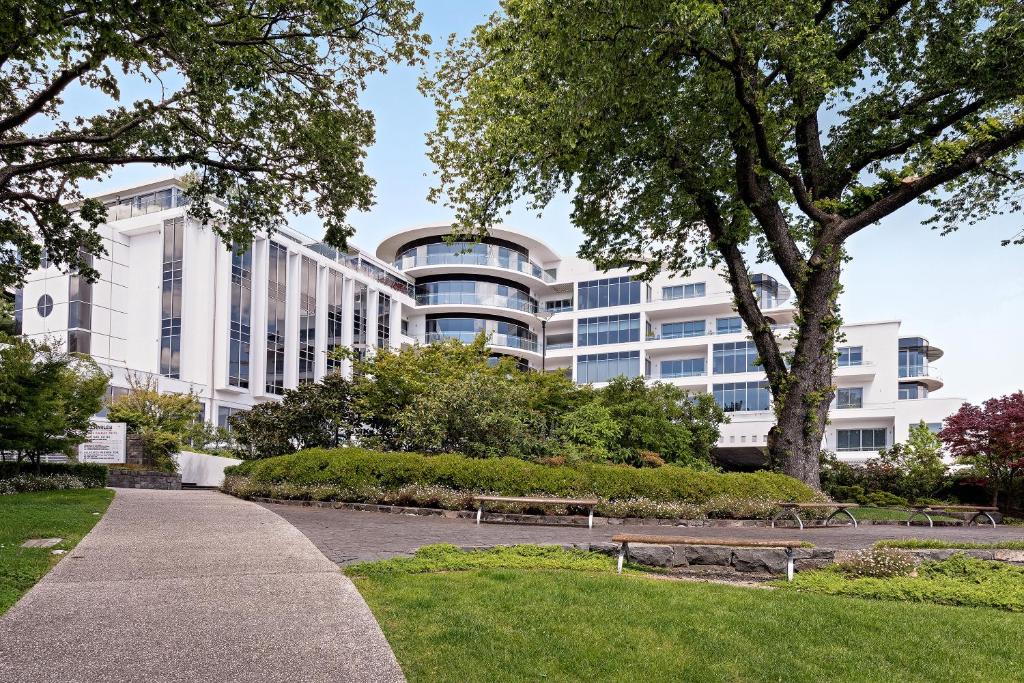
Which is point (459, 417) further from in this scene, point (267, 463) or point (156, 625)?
point (156, 625)

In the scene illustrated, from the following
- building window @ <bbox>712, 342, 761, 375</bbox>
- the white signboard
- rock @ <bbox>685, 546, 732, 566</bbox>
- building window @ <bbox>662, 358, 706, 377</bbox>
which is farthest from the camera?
building window @ <bbox>662, 358, 706, 377</bbox>

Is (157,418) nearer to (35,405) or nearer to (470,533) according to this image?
(35,405)

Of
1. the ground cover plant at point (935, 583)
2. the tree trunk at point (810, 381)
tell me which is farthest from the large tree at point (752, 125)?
the ground cover plant at point (935, 583)

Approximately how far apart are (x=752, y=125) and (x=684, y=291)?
39.2 meters

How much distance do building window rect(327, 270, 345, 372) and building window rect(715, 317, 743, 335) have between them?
27.5 m

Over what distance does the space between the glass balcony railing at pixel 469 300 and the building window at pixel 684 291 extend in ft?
38.0

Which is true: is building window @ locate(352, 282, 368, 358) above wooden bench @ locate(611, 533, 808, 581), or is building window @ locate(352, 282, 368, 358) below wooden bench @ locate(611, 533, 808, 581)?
above

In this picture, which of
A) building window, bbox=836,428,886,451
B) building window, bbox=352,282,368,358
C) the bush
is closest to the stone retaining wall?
the bush

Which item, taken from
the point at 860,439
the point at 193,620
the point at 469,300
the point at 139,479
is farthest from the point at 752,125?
the point at 469,300

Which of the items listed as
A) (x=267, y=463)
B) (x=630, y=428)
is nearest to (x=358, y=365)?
(x=267, y=463)

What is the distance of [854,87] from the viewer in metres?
18.7

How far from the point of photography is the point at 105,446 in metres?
26.4

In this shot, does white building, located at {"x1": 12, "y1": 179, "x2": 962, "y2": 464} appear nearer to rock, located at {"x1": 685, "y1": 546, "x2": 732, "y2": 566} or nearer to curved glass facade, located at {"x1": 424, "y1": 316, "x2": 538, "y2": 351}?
curved glass facade, located at {"x1": 424, "y1": 316, "x2": 538, "y2": 351}

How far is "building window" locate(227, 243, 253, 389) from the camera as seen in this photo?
41.4 m
